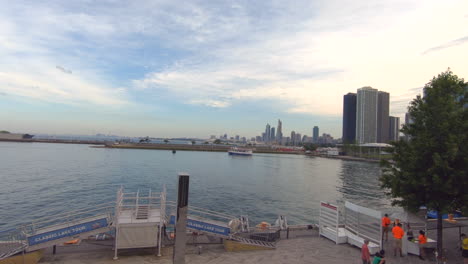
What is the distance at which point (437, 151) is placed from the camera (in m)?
9.71

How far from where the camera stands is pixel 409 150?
10523 mm

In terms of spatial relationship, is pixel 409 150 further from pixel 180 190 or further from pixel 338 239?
pixel 180 190

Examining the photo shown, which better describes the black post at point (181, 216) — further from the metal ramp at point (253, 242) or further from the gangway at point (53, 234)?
the metal ramp at point (253, 242)

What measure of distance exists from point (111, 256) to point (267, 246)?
18.5 feet

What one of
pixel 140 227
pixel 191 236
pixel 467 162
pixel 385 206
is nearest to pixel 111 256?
pixel 140 227

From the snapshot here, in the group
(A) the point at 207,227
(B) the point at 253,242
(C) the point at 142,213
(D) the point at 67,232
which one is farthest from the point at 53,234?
(B) the point at 253,242

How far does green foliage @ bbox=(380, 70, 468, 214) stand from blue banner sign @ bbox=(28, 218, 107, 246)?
441 inches

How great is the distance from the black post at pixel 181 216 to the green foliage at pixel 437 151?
837 centimetres

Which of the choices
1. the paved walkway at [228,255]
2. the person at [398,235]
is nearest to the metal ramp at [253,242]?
the paved walkway at [228,255]

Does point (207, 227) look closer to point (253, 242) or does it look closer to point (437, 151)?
point (253, 242)

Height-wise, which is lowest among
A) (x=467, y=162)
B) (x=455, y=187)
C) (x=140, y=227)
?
(x=140, y=227)

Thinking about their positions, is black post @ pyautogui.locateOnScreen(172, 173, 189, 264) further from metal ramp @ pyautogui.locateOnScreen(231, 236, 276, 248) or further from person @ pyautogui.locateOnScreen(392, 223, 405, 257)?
person @ pyautogui.locateOnScreen(392, 223, 405, 257)

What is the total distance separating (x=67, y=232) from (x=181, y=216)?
541 cm

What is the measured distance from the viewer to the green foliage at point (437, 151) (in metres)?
9.26
